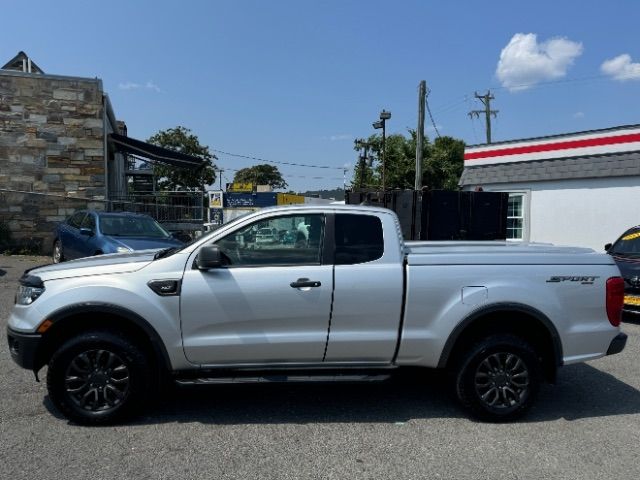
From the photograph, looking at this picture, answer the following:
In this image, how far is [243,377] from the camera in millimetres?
4379

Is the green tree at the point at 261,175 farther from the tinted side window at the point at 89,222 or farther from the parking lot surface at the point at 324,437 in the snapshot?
the parking lot surface at the point at 324,437

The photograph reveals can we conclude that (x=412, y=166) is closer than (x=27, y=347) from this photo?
No

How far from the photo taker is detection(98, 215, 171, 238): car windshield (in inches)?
425

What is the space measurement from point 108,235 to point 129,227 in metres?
0.73

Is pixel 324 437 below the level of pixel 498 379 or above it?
below

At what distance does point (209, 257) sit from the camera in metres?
4.25

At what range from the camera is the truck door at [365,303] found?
4.39 m

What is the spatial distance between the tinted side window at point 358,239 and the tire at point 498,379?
→ 1159mm

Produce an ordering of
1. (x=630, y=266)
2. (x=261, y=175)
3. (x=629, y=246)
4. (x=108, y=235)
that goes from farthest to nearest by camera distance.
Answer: (x=261, y=175), (x=108, y=235), (x=629, y=246), (x=630, y=266)

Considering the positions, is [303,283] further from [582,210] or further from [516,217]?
[516,217]

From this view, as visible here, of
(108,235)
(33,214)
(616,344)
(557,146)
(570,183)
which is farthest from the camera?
(557,146)

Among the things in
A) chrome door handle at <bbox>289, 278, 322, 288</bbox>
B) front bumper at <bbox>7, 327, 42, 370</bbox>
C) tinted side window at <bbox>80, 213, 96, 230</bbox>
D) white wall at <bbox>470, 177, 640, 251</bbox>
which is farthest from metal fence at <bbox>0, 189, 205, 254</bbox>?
chrome door handle at <bbox>289, 278, 322, 288</bbox>

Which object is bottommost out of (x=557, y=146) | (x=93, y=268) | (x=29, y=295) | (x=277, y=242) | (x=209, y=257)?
(x=29, y=295)

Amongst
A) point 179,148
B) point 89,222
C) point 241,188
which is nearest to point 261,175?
point 241,188
